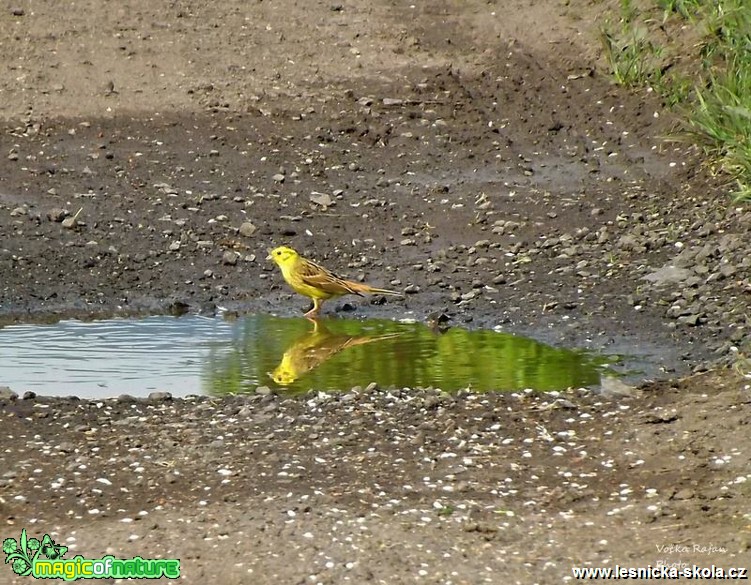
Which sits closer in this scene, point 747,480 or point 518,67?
point 747,480

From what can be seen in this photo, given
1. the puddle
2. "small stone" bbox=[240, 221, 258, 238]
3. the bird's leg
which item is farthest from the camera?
"small stone" bbox=[240, 221, 258, 238]

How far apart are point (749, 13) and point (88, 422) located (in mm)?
7375

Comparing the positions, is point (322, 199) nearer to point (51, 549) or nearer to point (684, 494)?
point (684, 494)

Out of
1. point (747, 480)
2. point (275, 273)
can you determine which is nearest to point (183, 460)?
point (747, 480)

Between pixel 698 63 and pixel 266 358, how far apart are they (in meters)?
6.51

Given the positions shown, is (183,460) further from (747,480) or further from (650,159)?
(650,159)

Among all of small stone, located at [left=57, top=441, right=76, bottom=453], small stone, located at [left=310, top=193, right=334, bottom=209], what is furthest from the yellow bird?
small stone, located at [left=57, top=441, right=76, bottom=453]

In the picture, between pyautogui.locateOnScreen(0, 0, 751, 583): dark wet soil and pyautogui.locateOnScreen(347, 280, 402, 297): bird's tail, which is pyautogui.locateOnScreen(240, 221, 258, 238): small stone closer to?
pyautogui.locateOnScreen(0, 0, 751, 583): dark wet soil

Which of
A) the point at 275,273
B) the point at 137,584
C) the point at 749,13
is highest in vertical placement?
the point at 749,13

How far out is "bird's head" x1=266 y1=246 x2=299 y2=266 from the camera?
10352 millimetres

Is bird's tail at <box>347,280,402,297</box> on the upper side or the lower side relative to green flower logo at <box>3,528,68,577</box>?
upper

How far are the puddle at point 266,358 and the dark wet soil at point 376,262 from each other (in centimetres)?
32

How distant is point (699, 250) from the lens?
10344mm

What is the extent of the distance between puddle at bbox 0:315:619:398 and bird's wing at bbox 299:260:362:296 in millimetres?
212
